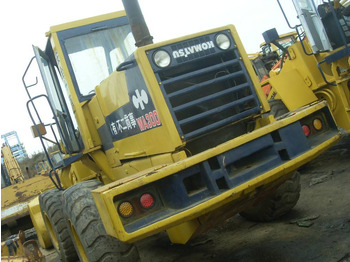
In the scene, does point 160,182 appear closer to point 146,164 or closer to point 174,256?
point 146,164

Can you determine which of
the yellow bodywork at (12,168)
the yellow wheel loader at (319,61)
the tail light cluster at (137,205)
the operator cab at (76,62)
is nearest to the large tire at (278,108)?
the yellow wheel loader at (319,61)

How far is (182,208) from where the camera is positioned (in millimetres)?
2672

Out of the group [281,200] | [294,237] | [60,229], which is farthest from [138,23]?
[60,229]

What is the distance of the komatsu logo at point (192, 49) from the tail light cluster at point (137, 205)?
4.17 ft

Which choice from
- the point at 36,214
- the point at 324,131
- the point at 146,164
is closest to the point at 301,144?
the point at 324,131

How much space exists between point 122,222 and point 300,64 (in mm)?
4534

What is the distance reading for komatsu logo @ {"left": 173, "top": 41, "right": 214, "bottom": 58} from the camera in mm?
3242

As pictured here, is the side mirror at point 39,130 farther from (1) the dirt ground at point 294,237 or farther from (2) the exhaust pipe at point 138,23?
(1) the dirt ground at point 294,237

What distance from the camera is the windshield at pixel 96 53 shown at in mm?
4480

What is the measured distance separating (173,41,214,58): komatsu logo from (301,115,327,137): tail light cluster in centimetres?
113

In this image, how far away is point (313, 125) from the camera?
3367 millimetres

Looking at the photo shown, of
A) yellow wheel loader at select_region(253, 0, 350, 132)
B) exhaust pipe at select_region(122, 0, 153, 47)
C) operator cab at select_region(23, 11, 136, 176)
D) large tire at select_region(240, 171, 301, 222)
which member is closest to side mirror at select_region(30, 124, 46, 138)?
operator cab at select_region(23, 11, 136, 176)

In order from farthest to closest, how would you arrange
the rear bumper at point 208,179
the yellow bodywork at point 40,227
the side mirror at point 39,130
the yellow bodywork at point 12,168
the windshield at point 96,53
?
the yellow bodywork at point 12,168 < the yellow bodywork at point 40,227 < the side mirror at point 39,130 < the windshield at point 96,53 < the rear bumper at point 208,179

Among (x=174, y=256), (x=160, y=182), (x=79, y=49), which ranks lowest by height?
(x=174, y=256)
